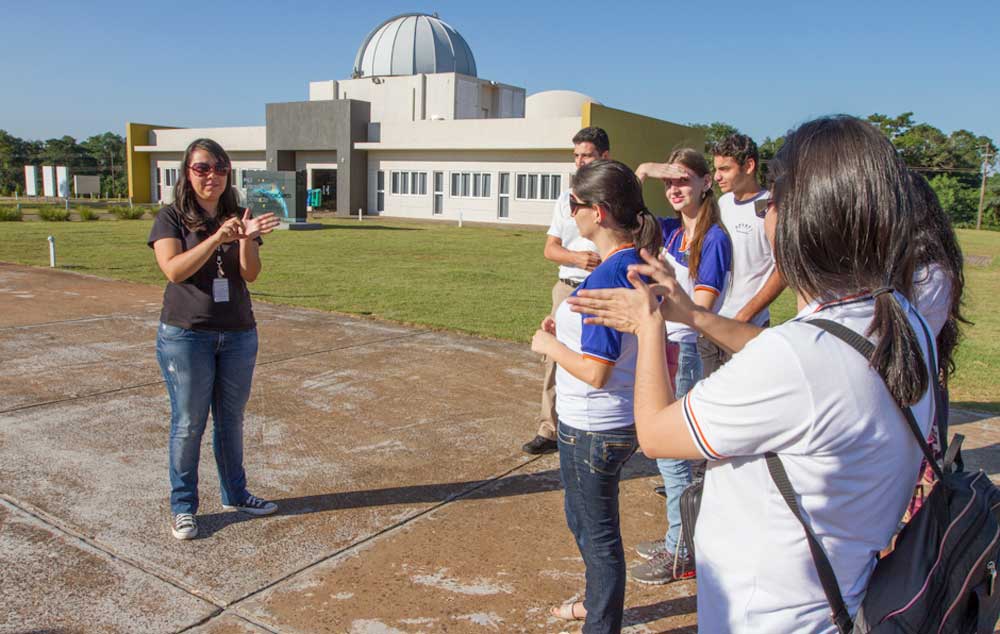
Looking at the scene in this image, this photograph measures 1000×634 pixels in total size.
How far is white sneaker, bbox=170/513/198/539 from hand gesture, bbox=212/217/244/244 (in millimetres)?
1400

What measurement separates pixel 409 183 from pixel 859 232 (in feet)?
128

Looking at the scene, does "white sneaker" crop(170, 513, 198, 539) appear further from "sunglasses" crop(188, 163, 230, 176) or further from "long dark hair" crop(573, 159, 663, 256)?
"long dark hair" crop(573, 159, 663, 256)

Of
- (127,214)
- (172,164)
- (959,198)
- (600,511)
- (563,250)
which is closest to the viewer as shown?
(600,511)

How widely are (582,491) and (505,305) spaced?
8953 millimetres

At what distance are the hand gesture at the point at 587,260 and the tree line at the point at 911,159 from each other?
4770cm

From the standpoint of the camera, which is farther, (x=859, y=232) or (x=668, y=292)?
(x=668, y=292)

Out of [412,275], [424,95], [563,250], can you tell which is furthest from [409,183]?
[563,250]

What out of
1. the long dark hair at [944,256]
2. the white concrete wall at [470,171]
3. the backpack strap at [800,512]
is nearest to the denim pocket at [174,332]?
the backpack strap at [800,512]

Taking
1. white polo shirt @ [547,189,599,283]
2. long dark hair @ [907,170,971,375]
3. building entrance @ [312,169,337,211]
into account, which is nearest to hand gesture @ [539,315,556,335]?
long dark hair @ [907,170,971,375]

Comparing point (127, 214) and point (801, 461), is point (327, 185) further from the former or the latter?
point (801, 461)

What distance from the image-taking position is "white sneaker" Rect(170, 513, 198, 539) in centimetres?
371

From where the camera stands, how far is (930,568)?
1414 millimetres

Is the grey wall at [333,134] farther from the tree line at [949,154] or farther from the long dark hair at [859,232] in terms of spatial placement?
the long dark hair at [859,232]

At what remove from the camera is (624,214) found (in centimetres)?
273
